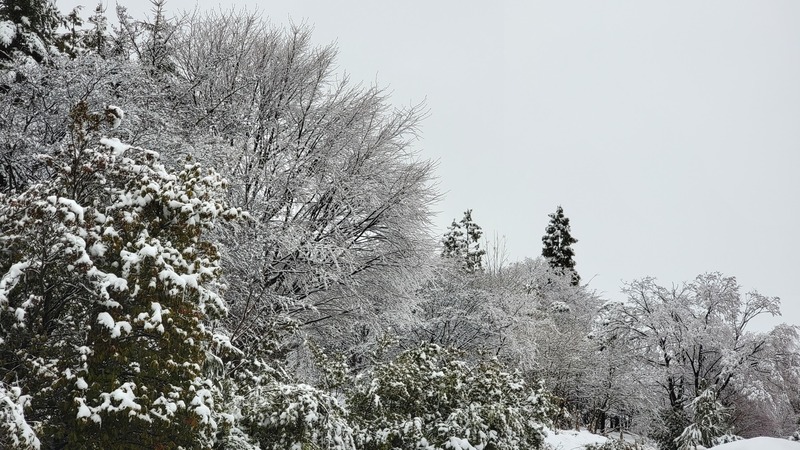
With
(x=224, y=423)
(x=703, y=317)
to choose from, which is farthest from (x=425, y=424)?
(x=703, y=317)

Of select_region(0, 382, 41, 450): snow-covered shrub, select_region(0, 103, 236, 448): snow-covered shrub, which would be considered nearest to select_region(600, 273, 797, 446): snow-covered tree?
select_region(0, 103, 236, 448): snow-covered shrub

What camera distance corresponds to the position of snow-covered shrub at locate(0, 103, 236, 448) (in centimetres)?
425

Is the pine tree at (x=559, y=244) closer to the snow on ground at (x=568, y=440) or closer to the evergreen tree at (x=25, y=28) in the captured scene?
the snow on ground at (x=568, y=440)

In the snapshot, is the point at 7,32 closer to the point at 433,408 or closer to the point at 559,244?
the point at 433,408

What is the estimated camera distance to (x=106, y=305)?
4.38 m

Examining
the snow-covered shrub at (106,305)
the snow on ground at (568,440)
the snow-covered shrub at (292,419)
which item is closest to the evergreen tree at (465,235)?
the snow on ground at (568,440)

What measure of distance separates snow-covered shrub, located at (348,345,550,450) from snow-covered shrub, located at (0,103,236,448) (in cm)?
308

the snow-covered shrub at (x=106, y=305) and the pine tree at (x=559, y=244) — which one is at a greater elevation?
the pine tree at (x=559, y=244)

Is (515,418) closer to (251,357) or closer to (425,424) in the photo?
(425,424)

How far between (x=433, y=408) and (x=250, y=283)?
3906 millimetres

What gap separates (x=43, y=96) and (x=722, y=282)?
74.0 ft

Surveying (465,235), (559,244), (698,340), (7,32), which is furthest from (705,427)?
(465,235)

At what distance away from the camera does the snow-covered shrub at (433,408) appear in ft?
24.4

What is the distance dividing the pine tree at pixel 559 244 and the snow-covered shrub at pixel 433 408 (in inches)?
1282
